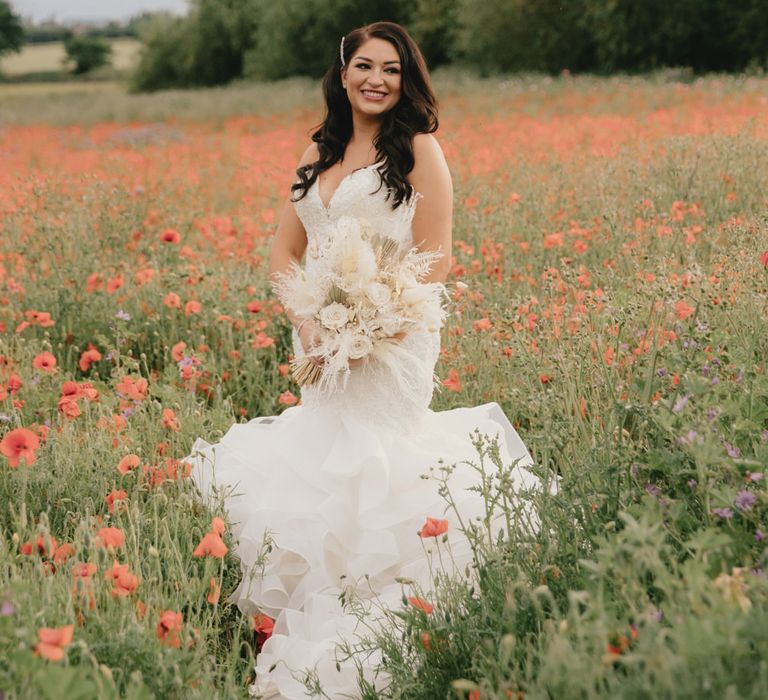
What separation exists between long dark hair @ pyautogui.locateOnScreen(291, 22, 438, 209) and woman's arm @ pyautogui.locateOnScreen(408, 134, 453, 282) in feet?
0.13

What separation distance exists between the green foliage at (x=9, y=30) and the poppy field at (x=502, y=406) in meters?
77.8

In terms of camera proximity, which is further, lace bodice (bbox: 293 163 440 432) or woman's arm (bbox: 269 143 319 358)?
woman's arm (bbox: 269 143 319 358)

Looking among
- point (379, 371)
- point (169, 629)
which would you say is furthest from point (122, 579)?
point (379, 371)

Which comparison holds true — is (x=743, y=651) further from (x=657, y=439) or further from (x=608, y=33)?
(x=608, y=33)

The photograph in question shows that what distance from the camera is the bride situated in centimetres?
309

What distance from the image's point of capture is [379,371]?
340 cm

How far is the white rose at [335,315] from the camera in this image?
2.96 meters

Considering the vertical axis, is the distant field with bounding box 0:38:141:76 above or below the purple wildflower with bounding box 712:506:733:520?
above

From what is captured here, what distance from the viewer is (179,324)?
16.7ft

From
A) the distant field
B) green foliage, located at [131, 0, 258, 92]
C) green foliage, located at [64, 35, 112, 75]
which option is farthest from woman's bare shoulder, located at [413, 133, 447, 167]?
green foliage, located at [64, 35, 112, 75]

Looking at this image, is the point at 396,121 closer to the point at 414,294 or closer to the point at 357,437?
the point at 414,294

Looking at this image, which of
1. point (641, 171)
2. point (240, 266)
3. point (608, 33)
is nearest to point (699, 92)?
point (641, 171)

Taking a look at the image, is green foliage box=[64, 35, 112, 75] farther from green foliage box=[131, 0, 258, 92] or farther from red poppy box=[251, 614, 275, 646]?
red poppy box=[251, 614, 275, 646]

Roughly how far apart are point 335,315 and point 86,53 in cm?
8160
